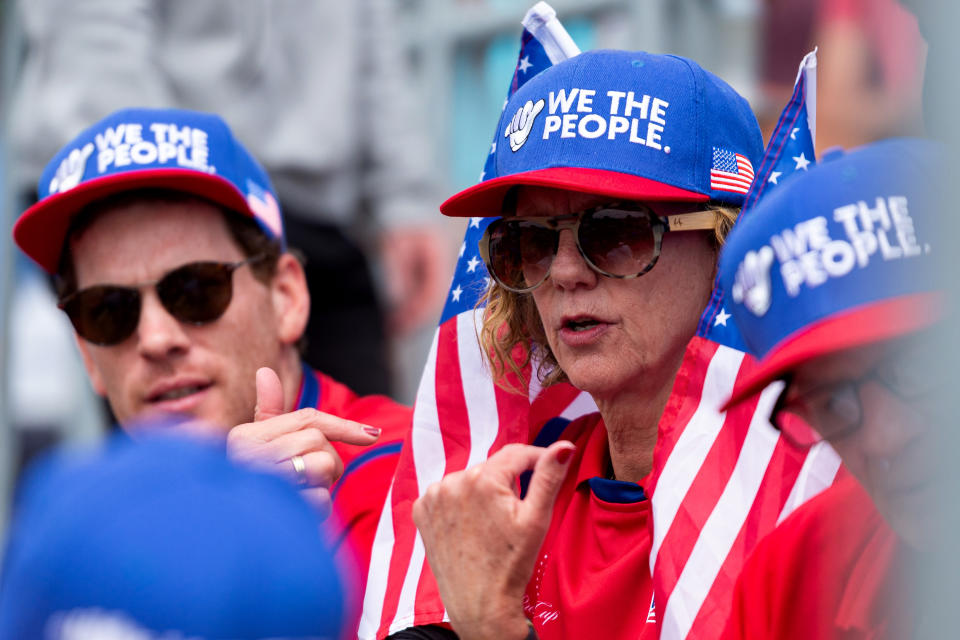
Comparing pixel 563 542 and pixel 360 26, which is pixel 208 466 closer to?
pixel 563 542

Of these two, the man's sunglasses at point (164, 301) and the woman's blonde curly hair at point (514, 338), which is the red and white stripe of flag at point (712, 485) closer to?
the woman's blonde curly hair at point (514, 338)

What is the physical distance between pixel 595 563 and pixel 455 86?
4.11 meters

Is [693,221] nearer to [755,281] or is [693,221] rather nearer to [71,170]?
[755,281]

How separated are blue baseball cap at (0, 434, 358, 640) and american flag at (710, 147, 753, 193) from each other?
1348 mm

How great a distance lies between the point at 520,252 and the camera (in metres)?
2.54

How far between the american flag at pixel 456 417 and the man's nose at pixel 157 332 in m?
0.57

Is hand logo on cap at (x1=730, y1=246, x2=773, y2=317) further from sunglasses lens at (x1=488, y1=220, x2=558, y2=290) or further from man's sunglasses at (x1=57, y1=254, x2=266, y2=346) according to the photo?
man's sunglasses at (x1=57, y1=254, x2=266, y2=346)

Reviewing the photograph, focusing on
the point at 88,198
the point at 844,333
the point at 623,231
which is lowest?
the point at 844,333

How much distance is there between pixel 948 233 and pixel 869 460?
68cm

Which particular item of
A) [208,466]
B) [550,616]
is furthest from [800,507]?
[208,466]

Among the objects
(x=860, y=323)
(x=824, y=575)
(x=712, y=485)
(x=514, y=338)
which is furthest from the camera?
(x=514, y=338)

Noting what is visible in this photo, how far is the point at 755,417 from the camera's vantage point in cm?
227

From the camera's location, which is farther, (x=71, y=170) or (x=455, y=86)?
(x=455, y=86)

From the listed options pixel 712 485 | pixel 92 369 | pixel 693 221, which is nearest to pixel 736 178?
pixel 693 221
